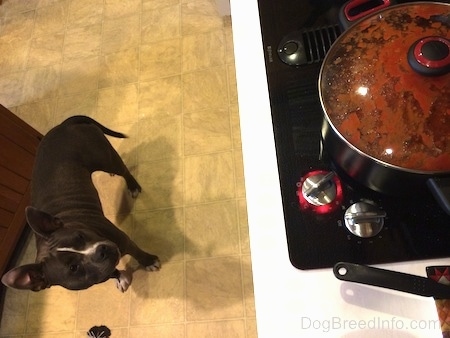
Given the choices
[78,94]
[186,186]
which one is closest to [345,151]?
[186,186]

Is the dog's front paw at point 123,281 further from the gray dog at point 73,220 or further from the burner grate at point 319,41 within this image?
the burner grate at point 319,41

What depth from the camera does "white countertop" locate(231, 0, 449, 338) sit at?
51 centimetres

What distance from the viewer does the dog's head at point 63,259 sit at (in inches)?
41.7

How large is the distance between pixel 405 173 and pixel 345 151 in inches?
3.1

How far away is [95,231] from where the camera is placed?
3.91 feet

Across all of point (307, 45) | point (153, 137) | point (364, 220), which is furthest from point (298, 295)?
point (153, 137)

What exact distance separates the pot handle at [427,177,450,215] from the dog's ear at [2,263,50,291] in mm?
991

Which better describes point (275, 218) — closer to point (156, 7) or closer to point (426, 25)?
point (426, 25)

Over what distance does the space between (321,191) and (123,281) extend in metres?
1.07

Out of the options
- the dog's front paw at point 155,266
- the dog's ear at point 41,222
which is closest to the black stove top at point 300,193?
the dog's ear at point 41,222

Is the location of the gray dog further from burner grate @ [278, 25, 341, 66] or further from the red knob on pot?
the red knob on pot

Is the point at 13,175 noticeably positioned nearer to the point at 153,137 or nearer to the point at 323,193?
the point at 153,137

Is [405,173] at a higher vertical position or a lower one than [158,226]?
higher

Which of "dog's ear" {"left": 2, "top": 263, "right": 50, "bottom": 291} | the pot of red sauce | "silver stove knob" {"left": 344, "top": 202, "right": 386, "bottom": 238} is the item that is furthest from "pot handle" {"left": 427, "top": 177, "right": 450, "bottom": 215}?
"dog's ear" {"left": 2, "top": 263, "right": 50, "bottom": 291}
